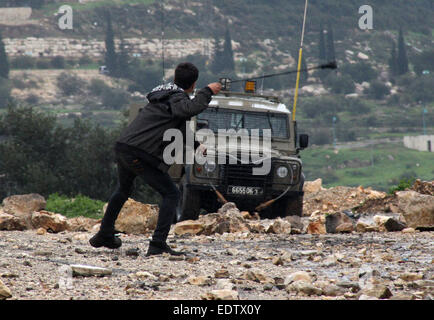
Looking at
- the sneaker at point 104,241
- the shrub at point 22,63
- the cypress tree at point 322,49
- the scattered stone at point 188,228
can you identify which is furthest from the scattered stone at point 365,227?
the shrub at point 22,63

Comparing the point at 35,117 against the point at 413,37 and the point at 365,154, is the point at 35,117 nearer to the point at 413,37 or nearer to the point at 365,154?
Answer: the point at 365,154

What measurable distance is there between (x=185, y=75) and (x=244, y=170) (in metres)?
4.66

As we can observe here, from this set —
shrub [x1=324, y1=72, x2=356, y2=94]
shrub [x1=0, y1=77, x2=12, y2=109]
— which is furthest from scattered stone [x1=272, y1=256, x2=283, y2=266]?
shrub [x1=324, y1=72, x2=356, y2=94]

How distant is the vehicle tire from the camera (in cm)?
1123

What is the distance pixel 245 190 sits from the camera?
11203 mm

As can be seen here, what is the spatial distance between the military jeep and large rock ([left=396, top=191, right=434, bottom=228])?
254cm

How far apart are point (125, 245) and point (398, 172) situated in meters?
79.5

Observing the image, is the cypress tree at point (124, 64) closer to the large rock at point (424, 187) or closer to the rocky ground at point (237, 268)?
the large rock at point (424, 187)

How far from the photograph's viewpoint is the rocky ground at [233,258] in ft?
16.2

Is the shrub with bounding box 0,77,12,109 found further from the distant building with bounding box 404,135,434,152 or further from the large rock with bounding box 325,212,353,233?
the large rock with bounding box 325,212,353,233

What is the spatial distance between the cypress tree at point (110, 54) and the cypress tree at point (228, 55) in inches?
740

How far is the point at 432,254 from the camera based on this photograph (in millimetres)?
6703

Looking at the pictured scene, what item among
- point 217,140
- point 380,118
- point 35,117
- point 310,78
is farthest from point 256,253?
point 310,78

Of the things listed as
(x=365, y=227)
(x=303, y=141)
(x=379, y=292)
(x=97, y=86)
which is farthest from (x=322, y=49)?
(x=379, y=292)
